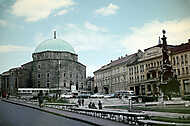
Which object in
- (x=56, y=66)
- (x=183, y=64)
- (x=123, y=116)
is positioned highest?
(x=56, y=66)

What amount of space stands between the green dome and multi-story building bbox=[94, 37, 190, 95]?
1947cm

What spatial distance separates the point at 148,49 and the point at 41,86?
162 ft

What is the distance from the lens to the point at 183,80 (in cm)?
6281

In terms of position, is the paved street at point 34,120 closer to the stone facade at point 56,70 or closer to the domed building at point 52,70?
the domed building at point 52,70

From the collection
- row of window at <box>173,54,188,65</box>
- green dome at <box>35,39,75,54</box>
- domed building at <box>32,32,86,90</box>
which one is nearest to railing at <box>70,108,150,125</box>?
row of window at <box>173,54,188,65</box>

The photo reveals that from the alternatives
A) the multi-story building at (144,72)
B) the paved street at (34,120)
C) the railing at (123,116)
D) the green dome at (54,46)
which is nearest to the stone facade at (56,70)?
the green dome at (54,46)

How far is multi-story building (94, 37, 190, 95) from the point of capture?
6362 cm

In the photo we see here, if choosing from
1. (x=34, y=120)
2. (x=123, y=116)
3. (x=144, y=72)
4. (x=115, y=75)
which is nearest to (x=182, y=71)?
(x=144, y=72)

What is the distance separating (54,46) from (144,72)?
165 ft

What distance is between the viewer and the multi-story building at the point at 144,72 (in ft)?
209

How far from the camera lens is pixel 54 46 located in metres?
117

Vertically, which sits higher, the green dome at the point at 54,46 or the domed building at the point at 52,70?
the green dome at the point at 54,46

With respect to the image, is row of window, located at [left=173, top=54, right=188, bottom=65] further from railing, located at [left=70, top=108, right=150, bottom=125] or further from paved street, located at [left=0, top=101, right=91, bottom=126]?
paved street, located at [left=0, top=101, right=91, bottom=126]

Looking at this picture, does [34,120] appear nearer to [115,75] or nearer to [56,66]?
[115,75]
